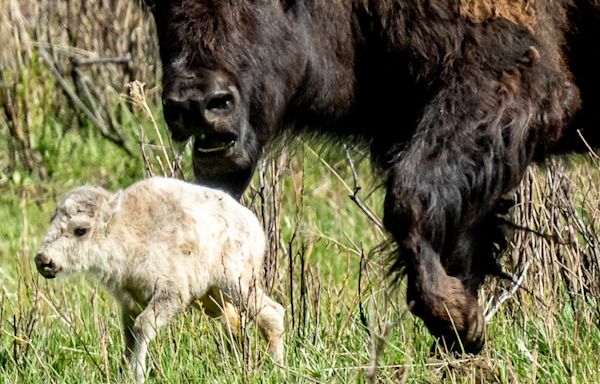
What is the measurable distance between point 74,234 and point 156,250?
279mm

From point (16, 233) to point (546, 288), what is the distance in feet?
15.1

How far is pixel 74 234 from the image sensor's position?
499cm

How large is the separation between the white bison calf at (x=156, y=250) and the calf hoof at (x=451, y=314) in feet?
1.80

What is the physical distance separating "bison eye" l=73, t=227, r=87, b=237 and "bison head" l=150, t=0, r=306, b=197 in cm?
44

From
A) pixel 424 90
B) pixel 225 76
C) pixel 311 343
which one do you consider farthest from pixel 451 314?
pixel 225 76

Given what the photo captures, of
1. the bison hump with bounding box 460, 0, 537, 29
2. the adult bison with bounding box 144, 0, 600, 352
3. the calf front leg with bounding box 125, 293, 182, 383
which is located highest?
the bison hump with bounding box 460, 0, 537, 29

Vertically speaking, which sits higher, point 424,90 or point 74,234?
point 424,90

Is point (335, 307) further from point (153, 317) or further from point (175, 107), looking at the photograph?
point (175, 107)

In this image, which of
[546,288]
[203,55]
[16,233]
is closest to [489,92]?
[203,55]

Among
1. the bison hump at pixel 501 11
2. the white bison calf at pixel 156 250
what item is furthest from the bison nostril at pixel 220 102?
the bison hump at pixel 501 11

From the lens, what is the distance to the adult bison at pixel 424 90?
5148 millimetres

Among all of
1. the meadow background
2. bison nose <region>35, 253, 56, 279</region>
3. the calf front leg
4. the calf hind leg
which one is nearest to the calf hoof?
the meadow background

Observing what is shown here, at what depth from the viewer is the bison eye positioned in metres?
4.99

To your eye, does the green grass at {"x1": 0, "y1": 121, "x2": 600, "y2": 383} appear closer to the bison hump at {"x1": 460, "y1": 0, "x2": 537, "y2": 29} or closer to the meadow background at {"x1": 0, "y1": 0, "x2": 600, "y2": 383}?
the meadow background at {"x1": 0, "y1": 0, "x2": 600, "y2": 383}
